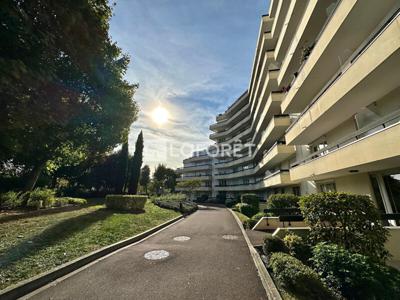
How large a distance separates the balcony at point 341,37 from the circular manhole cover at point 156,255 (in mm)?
11190

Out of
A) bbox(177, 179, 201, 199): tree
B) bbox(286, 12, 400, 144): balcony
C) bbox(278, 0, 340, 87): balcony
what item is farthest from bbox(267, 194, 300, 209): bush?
bbox(177, 179, 201, 199): tree

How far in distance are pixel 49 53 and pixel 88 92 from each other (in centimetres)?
551

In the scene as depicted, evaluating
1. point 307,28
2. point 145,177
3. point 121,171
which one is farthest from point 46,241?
point 145,177

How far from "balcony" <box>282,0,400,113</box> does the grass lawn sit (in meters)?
12.8

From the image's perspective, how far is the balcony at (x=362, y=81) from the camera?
5.36 m

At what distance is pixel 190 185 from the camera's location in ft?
165

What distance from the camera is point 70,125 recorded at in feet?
40.8

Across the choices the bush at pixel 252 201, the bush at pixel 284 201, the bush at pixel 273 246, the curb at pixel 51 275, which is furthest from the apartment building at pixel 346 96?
the curb at pixel 51 275

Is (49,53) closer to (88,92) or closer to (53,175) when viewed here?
(88,92)

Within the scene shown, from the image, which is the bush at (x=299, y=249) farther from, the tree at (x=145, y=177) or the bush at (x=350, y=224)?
the tree at (x=145, y=177)

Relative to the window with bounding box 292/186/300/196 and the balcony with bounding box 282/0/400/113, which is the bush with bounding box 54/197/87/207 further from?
the window with bounding box 292/186/300/196

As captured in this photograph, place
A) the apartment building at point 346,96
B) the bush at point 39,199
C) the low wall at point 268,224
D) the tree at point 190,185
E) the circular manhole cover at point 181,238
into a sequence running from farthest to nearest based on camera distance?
the tree at point 190,185 → the bush at point 39,199 → the low wall at point 268,224 → the circular manhole cover at point 181,238 → the apartment building at point 346,96

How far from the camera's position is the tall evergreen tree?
35.5m

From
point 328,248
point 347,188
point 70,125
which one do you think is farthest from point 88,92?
point 347,188
